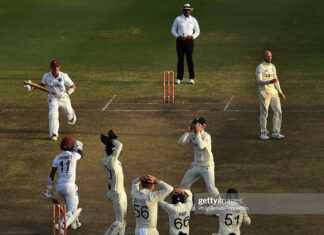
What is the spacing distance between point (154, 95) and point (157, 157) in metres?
8.16

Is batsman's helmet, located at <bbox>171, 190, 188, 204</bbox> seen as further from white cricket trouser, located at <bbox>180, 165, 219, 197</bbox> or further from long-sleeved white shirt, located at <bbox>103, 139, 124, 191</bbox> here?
white cricket trouser, located at <bbox>180, 165, 219, 197</bbox>

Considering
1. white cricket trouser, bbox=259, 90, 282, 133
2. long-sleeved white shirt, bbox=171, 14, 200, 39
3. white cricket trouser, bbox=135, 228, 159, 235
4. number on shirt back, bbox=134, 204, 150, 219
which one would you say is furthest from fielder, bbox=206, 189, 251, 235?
long-sleeved white shirt, bbox=171, 14, 200, 39

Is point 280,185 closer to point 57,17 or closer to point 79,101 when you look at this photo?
point 79,101

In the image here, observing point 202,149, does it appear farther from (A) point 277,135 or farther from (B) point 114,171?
(A) point 277,135

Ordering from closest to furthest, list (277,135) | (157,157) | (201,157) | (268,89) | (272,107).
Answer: (201,157)
(157,157)
(268,89)
(272,107)
(277,135)

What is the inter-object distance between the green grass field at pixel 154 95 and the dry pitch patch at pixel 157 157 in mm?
46

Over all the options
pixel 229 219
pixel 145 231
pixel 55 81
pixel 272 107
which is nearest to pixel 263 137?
pixel 272 107

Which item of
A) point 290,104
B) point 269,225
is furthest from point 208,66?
point 269,225

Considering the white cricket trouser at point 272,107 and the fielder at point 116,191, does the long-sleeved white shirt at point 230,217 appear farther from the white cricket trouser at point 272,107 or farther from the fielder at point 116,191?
the white cricket trouser at point 272,107

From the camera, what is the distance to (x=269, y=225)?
69.7 ft

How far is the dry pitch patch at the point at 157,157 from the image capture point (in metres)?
21.8

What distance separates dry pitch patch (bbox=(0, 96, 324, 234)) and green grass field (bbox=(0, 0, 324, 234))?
46 mm

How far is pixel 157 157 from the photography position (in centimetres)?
2658

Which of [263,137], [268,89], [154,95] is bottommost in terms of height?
[263,137]
